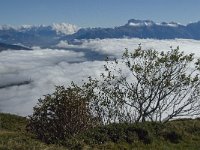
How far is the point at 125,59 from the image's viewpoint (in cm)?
3728

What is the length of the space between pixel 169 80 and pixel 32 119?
54.2 feet

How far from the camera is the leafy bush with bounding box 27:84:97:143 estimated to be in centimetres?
2064

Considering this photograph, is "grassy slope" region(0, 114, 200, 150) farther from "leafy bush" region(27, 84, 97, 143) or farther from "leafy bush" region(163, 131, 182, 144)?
"leafy bush" region(27, 84, 97, 143)

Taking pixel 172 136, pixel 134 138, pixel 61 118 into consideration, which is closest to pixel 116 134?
pixel 134 138

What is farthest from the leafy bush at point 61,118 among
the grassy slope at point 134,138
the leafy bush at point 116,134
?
the leafy bush at point 116,134

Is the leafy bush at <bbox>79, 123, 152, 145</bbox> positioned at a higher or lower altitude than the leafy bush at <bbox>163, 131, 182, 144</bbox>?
higher

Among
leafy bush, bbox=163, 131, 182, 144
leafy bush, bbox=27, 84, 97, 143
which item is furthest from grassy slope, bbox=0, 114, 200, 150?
leafy bush, bbox=27, 84, 97, 143

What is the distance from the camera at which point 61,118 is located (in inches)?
816

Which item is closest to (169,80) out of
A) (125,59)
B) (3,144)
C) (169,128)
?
(125,59)

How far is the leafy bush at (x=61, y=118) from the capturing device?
67.7 ft

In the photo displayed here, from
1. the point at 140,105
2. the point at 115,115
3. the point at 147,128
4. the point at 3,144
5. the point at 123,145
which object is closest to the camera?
the point at 3,144

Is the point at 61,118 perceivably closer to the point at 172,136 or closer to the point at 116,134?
the point at 116,134

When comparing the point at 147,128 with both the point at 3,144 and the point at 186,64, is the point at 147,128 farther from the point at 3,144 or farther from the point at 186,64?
the point at 186,64

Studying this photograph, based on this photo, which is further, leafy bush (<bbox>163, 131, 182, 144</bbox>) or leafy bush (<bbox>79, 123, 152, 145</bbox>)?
leafy bush (<bbox>163, 131, 182, 144</bbox>)
